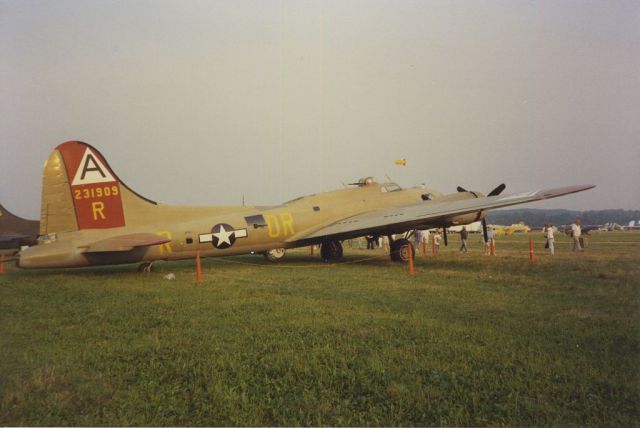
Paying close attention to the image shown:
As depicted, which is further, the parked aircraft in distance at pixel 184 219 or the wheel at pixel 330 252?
the wheel at pixel 330 252

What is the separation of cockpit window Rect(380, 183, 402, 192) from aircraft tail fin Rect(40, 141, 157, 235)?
11.2m

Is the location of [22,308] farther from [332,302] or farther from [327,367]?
[327,367]

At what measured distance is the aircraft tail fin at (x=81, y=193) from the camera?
1433 centimetres

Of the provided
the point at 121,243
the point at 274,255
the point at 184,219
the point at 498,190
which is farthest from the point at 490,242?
the point at 121,243

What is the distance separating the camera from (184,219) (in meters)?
16.5

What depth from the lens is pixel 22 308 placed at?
32.6 ft

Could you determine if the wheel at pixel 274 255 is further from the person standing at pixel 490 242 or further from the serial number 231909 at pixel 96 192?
the person standing at pixel 490 242

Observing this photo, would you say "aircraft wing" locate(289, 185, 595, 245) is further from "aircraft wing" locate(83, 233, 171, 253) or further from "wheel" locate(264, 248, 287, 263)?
"aircraft wing" locate(83, 233, 171, 253)

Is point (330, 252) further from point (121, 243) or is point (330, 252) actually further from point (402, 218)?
point (121, 243)

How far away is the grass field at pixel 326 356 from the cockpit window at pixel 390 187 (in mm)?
10441

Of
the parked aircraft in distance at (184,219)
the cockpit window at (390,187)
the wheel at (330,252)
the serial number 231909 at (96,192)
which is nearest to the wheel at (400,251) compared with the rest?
the parked aircraft in distance at (184,219)

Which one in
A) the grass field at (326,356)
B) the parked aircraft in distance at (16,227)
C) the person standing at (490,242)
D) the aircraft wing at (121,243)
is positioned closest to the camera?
the grass field at (326,356)

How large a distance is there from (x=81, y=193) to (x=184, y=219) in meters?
3.40

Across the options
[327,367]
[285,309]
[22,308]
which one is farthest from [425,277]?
[22,308]
